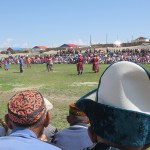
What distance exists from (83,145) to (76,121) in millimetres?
414

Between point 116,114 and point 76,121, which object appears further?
point 76,121

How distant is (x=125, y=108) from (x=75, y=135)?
2431 mm

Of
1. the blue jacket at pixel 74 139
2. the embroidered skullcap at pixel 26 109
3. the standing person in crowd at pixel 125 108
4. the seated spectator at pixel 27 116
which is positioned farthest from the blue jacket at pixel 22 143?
the blue jacket at pixel 74 139

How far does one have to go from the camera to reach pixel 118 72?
5.92 ft

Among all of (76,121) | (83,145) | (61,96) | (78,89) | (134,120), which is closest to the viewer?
(134,120)

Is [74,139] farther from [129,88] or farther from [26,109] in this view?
[129,88]

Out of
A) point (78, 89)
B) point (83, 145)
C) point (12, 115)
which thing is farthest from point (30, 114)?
point (78, 89)

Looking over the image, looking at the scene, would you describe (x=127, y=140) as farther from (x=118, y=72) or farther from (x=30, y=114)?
(x=30, y=114)

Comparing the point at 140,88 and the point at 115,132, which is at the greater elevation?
the point at 140,88

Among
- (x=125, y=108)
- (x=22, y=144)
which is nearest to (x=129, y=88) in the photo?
(x=125, y=108)

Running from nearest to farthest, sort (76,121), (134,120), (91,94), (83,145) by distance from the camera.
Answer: (134,120), (91,94), (83,145), (76,121)

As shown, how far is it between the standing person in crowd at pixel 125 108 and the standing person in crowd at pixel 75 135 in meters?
2.20

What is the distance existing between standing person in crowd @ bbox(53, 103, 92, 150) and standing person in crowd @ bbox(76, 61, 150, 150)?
7.22ft

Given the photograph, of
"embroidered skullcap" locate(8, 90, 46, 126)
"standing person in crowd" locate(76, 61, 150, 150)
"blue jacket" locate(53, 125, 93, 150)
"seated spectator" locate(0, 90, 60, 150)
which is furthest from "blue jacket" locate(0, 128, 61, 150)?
"blue jacket" locate(53, 125, 93, 150)
